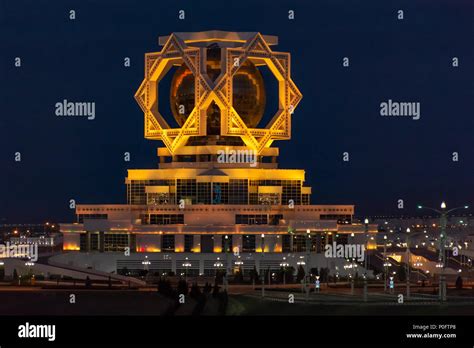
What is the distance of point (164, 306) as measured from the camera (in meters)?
101

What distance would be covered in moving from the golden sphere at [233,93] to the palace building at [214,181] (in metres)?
0.11

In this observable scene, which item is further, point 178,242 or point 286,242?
point 286,242

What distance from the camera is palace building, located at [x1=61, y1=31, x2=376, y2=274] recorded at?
148 meters

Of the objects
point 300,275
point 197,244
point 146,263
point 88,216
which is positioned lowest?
point 300,275

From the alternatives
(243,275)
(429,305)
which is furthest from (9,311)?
(243,275)

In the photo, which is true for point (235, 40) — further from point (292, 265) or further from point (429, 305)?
point (429, 305)

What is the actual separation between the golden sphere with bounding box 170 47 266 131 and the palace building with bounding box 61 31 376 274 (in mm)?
108

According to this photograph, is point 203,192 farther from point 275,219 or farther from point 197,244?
point 197,244

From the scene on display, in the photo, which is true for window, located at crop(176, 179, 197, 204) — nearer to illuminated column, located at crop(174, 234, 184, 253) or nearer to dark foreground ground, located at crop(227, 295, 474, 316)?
illuminated column, located at crop(174, 234, 184, 253)

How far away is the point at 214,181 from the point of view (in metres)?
154

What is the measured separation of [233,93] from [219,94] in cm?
346

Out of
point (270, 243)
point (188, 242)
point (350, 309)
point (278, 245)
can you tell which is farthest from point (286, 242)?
→ point (350, 309)

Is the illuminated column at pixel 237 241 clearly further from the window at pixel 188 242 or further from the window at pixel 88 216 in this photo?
the window at pixel 88 216

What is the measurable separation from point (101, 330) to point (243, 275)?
179 feet
